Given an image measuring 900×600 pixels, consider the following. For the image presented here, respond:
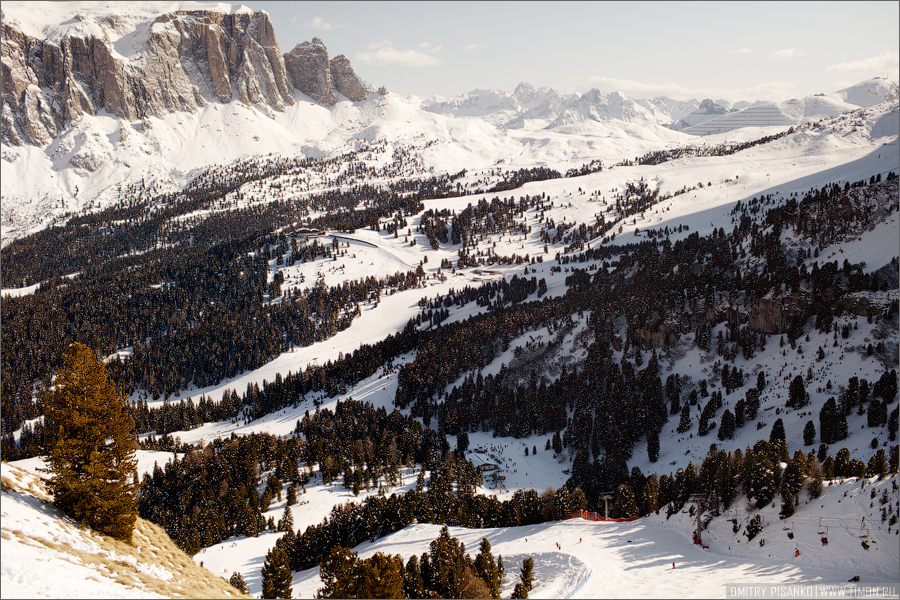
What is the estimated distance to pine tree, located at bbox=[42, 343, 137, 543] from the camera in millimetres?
27328

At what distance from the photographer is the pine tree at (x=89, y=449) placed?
27328 mm

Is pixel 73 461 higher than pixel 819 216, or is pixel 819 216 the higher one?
pixel 819 216

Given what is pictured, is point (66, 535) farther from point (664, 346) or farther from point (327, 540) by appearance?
point (664, 346)

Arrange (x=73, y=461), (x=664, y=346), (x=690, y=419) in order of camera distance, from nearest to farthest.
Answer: (x=73, y=461) → (x=690, y=419) → (x=664, y=346)

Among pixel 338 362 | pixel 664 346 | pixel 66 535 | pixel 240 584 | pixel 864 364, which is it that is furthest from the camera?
pixel 338 362

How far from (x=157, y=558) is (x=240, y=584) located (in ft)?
150

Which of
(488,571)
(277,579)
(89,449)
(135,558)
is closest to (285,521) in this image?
(277,579)

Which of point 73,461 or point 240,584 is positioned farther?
point 240,584

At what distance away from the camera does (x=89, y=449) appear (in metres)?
28.8

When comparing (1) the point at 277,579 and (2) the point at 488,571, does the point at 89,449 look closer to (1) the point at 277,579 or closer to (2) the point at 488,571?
(1) the point at 277,579

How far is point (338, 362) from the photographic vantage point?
606ft

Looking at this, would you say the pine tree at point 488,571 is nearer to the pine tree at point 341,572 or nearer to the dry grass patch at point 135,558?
the pine tree at point 341,572

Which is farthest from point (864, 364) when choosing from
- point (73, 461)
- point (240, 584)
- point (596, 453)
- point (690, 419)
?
point (73, 461)

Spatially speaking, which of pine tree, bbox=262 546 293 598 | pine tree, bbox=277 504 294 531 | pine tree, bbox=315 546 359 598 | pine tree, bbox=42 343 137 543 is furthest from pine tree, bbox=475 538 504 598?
pine tree, bbox=277 504 294 531
